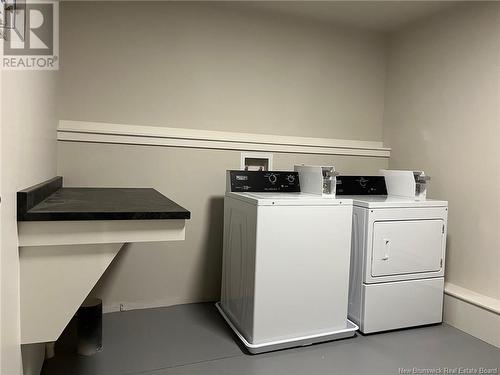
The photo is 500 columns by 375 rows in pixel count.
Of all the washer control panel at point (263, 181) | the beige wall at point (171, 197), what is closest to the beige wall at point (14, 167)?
the beige wall at point (171, 197)

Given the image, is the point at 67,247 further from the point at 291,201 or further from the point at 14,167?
the point at 291,201

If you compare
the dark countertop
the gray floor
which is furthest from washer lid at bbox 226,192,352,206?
the gray floor

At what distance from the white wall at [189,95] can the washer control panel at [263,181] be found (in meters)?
0.34

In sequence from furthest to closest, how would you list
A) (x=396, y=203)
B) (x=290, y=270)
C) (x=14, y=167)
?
1. (x=396, y=203)
2. (x=290, y=270)
3. (x=14, y=167)

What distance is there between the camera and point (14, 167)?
3.88ft

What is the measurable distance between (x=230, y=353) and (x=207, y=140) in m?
1.41

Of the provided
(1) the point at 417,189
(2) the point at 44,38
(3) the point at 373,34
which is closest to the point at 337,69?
(3) the point at 373,34

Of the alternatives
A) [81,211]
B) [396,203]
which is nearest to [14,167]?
[81,211]

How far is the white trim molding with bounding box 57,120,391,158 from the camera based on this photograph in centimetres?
237

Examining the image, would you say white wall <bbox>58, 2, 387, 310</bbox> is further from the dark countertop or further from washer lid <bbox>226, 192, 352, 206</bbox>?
the dark countertop

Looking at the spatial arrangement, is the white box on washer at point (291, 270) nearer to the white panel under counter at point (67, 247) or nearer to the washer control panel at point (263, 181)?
the washer control panel at point (263, 181)

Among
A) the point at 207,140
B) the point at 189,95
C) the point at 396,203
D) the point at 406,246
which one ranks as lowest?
the point at 406,246

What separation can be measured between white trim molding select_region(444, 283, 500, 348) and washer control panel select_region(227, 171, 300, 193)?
1.24 metres

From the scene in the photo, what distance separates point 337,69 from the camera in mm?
3061
